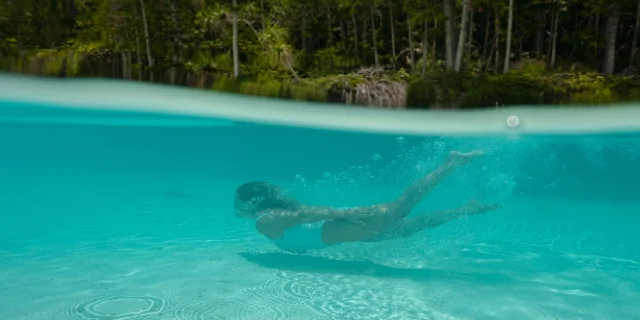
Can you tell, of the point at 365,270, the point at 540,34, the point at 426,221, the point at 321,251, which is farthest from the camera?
the point at 540,34

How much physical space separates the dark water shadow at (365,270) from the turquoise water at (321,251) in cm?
3

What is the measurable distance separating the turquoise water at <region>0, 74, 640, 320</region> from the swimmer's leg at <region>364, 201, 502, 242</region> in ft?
2.43

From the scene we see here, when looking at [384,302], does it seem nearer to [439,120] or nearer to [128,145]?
[439,120]

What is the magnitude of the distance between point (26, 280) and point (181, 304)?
2.65 m

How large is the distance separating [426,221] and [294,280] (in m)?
2.19

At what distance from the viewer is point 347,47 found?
14.1 metres

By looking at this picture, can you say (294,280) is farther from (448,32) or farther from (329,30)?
(448,32)

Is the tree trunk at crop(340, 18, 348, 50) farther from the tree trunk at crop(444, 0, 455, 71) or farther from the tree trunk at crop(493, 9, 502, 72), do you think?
the tree trunk at crop(493, 9, 502, 72)

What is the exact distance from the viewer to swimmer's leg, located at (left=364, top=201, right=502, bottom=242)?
23.5 ft

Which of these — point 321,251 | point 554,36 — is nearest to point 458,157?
point 321,251

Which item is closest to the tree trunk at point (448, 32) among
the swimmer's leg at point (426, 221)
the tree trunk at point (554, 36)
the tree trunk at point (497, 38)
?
the tree trunk at point (497, 38)

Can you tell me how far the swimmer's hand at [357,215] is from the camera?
6.38 metres

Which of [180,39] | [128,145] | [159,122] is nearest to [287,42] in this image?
[180,39]

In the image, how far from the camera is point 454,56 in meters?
13.7
